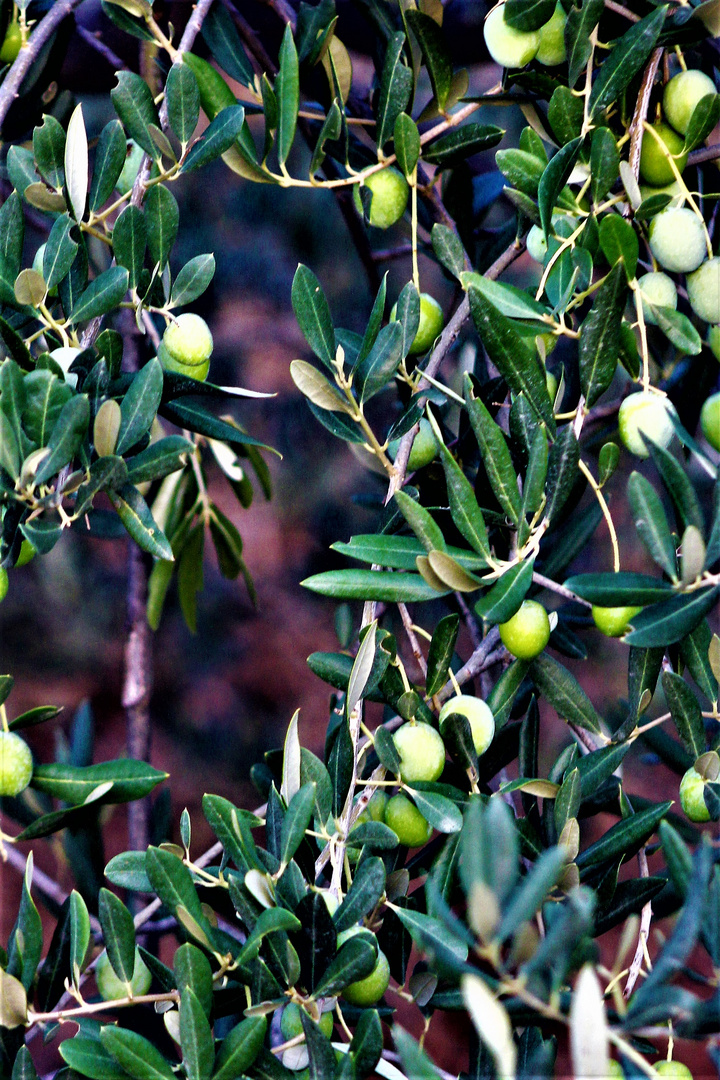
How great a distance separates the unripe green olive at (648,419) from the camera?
1.87 feet

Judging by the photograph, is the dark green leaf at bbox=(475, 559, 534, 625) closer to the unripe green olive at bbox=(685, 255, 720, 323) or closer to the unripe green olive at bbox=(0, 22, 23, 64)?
the unripe green olive at bbox=(685, 255, 720, 323)

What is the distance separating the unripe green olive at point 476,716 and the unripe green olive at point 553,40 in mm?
434

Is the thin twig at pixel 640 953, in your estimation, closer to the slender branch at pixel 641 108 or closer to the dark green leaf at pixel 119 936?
the dark green leaf at pixel 119 936

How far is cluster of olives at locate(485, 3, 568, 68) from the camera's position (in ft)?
2.12

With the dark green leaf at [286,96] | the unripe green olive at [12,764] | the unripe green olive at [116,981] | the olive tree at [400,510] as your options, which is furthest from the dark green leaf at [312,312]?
the unripe green olive at [116,981]

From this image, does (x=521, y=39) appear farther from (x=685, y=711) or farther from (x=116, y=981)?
(x=116, y=981)

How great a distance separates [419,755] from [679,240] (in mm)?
353

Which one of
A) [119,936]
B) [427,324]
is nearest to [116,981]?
[119,936]

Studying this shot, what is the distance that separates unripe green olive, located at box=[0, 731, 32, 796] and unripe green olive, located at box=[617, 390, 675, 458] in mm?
417

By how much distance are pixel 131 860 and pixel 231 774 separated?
2364mm

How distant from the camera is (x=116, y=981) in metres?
0.77

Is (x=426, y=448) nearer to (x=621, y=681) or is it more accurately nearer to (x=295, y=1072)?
(x=295, y=1072)

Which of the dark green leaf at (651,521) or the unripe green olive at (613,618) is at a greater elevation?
the dark green leaf at (651,521)

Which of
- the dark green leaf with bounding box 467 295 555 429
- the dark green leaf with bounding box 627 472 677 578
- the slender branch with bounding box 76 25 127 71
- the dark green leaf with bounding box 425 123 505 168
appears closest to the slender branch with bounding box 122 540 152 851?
the slender branch with bounding box 76 25 127 71
